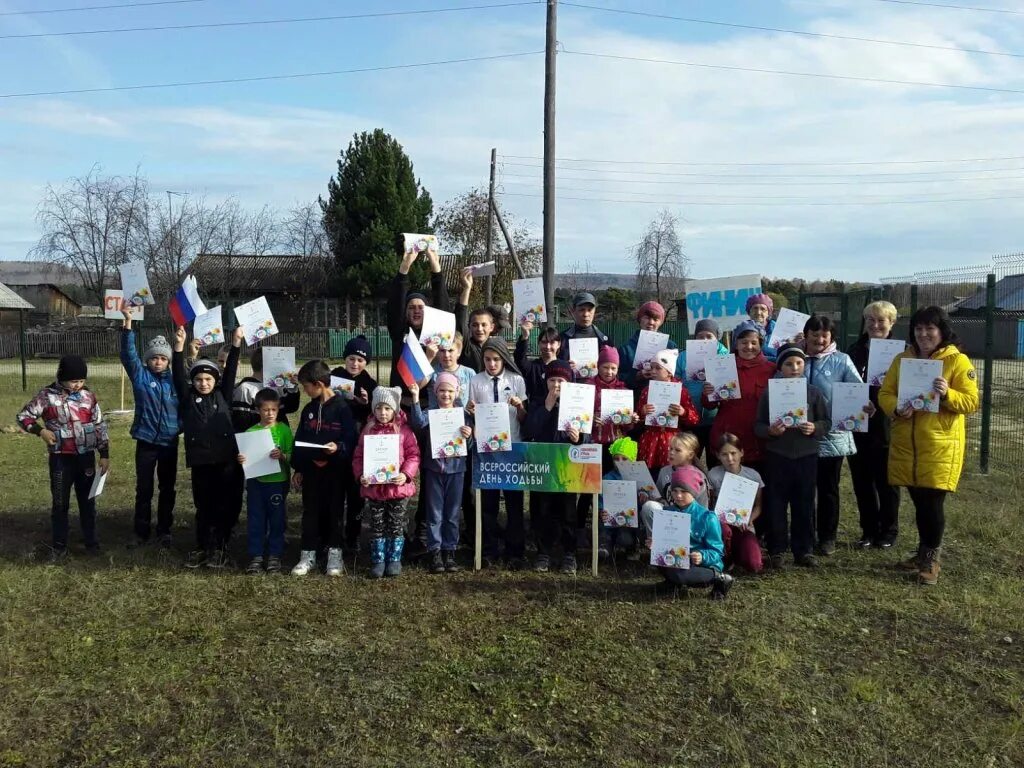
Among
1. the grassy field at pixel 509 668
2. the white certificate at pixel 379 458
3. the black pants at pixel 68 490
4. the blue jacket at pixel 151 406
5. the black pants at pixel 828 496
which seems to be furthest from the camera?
the blue jacket at pixel 151 406

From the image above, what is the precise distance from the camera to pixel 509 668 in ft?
14.4

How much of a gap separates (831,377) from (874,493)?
3.95 ft

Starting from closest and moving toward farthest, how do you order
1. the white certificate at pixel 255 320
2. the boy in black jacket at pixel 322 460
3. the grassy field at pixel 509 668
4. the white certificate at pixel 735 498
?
the grassy field at pixel 509 668, the white certificate at pixel 735 498, the boy in black jacket at pixel 322 460, the white certificate at pixel 255 320

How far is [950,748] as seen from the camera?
11.7 ft

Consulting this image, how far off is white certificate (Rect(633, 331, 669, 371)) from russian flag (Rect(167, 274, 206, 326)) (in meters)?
3.73

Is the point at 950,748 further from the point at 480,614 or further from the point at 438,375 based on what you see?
the point at 438,375

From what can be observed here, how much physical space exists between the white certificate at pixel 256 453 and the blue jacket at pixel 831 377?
4111mm

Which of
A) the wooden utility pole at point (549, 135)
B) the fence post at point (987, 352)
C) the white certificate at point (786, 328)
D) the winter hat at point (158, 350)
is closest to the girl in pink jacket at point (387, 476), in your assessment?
the winter hat at point (158, 350)

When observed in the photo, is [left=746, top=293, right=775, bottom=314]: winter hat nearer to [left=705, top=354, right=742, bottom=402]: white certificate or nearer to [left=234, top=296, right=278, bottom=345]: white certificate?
[left=705, top=354, right=742, bottom=402]: white certificate

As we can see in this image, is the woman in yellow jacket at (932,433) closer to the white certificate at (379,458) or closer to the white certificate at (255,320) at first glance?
the white certificate at (379,458)

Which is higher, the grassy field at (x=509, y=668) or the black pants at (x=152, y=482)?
the black pants at (x=152, y=482)

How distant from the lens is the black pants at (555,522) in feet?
20.2

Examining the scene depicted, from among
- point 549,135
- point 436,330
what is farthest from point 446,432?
point 549,135

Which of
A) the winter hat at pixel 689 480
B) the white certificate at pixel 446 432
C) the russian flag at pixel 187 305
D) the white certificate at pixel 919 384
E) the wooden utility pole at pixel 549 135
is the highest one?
the wooden utility pole at pixel 549 135
